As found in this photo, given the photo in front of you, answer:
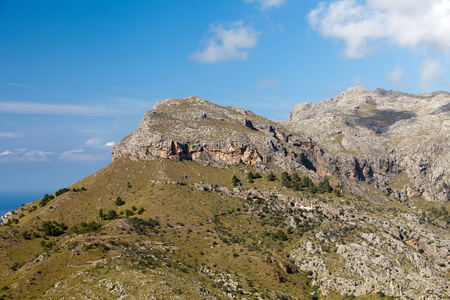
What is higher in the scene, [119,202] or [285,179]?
[119,202]

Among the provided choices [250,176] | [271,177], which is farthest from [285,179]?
[250,176]

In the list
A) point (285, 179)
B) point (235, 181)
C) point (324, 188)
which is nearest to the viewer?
point (235, 181)

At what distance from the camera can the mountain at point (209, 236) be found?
9775cm

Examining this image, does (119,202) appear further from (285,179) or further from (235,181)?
(285,179)

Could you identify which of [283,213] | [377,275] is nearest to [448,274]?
[377,275]

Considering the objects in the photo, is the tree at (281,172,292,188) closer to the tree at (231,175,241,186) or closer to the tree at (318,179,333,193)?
the tree at (318,179,333,193)

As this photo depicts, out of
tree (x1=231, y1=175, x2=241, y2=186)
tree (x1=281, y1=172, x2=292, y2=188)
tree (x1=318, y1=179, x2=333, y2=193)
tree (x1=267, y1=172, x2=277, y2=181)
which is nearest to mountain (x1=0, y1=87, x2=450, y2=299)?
tree (x1=281, y1=172, x2=292, y2=188)

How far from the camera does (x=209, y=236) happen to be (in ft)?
433

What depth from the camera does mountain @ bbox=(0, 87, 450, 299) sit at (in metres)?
97.8

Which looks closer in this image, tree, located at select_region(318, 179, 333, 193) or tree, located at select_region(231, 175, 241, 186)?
tree, located at select_region(231, 175, 241, 186)

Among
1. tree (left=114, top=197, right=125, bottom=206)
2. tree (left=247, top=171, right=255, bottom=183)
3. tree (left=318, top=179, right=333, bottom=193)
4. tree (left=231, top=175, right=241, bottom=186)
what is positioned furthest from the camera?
tree (left=247, top=171, right=255, bottom=183)

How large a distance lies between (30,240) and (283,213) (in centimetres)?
9683

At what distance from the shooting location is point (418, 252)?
435 feet

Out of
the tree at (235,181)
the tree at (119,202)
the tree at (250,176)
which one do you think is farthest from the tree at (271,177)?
the tree at (119,202)
